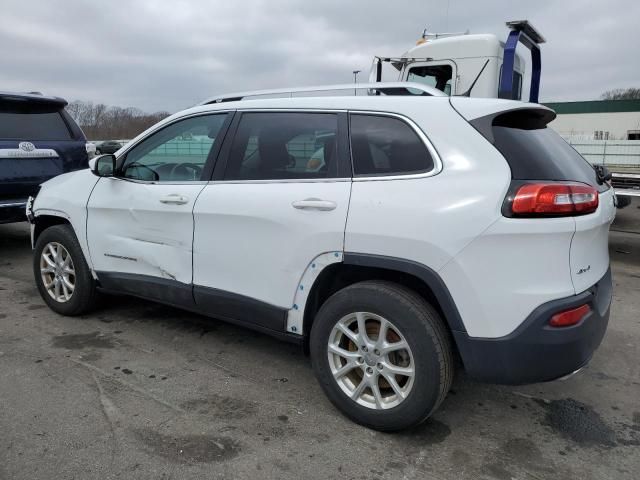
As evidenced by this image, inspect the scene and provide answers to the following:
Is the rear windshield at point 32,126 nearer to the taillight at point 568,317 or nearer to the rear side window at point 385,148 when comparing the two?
the rear side window at point 385,148

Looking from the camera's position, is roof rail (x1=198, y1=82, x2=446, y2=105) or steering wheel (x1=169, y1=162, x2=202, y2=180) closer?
roof rail (x1=198, y1=82, x2=446, y2=105)

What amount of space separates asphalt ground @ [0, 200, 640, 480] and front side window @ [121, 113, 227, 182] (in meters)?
1.27

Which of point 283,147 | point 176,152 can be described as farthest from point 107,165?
point 283,147

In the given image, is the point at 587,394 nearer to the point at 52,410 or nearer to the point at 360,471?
the point at 360,471

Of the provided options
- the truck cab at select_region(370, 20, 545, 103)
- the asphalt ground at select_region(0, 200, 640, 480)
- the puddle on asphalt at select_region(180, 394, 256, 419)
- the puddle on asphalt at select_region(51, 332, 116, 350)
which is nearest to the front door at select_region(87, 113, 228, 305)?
the puddle on asphalt at select_region(51, 332, 116, 350)

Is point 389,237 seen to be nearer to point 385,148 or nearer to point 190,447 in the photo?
point 385,148

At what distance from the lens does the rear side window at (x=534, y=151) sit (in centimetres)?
246

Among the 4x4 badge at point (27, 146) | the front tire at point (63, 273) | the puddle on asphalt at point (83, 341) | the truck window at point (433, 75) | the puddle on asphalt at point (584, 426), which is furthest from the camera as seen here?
the truck window at point (433, 75)

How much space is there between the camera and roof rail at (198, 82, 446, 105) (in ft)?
9.71

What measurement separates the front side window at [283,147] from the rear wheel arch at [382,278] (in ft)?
1.71

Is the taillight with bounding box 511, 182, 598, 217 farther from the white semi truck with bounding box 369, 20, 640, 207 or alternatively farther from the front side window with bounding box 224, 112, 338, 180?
the white semi truck with bounding box 369, 20, 640, 207

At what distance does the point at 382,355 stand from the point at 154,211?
6.28 feet

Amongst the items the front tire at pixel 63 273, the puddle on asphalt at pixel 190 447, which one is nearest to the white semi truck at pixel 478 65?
the front tire at pixel 63 273

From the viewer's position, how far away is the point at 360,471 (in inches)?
97.6
